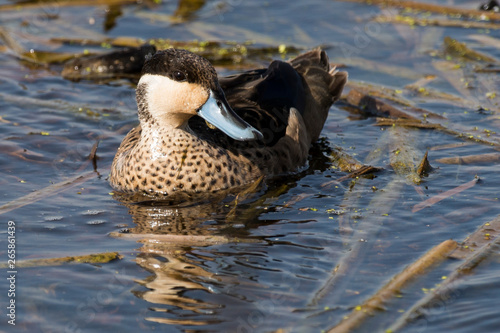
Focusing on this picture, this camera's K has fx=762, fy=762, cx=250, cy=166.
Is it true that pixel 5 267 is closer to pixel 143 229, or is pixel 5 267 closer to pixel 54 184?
pixel 143 229

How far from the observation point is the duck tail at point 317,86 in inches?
320

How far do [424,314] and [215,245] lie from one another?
176cm

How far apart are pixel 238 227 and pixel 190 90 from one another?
4.05ft

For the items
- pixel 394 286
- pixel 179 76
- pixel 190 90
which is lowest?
pixel 394 286

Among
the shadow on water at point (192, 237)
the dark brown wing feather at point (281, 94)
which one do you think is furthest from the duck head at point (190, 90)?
the shadow on water at point (192, 237)

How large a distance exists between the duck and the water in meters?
0.24

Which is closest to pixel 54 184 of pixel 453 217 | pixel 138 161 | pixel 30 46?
pixel 138 161

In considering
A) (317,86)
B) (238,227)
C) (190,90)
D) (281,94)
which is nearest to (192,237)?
(238,227)

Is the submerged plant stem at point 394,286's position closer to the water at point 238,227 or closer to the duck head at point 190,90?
the water at point 238,227

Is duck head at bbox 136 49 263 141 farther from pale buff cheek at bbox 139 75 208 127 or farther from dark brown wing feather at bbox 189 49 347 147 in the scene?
dark brown wing feather at bbox 189 49 347 147

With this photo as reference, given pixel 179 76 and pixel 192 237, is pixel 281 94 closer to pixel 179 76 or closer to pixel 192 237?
pixel 179 76

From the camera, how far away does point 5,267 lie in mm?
5387

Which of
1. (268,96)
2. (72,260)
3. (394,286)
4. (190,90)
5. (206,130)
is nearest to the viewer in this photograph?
(394,286)

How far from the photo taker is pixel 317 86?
8383mm
